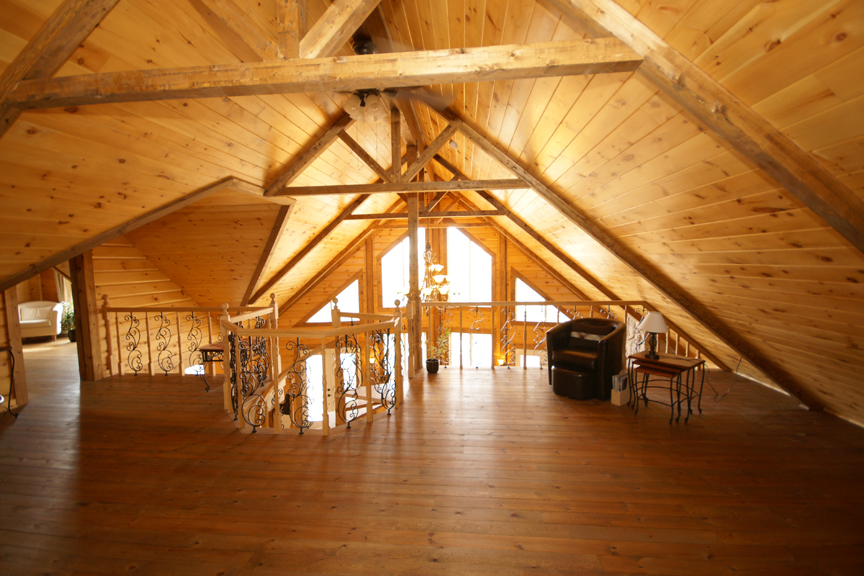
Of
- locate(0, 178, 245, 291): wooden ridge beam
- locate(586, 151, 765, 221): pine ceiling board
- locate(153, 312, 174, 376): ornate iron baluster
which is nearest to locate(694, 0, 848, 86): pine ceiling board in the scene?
locate(586, 151, 765, 221): pine ceiling board

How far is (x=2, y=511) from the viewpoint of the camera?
2469mm

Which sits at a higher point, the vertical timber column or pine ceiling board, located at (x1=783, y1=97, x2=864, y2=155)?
pine ceiling board, located at (x1=783, y1=97, x2=864, y2=155)

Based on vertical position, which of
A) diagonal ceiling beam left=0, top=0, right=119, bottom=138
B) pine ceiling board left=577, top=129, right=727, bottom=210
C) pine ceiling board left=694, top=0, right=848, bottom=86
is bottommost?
pine ceiling board left=577, top=129, right=727, bottom=210

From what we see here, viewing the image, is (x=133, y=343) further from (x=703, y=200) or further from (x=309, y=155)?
(x=703, y=200)

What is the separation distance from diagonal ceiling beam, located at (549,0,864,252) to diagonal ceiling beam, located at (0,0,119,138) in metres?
2.59

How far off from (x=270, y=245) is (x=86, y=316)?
2.42 metres

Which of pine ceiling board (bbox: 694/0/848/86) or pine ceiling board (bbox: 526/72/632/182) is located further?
pine ceiling board (bbox: 526/72/632/182)

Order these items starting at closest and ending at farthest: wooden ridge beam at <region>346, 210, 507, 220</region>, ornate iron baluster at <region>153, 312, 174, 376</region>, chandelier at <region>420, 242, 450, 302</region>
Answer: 1. ornate iron baluster at <region>153, 312, 174, 376</region>
2. wooden ridge beam at <region>346, 210, 507, 220</region>
3. chandelier at <region>420, 242, 450, 302</region>

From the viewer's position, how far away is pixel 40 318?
8555 mm

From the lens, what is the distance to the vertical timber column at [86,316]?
193 inches

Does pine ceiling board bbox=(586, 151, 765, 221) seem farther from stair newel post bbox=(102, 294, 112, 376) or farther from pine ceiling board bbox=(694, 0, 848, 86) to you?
stair newel post bbox=(102, 294, 112, 376)

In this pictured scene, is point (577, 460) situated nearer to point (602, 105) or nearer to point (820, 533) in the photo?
point (820, 533)

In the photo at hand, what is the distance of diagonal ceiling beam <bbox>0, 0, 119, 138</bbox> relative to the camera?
2090mm

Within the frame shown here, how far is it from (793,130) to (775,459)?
264 centimetres
